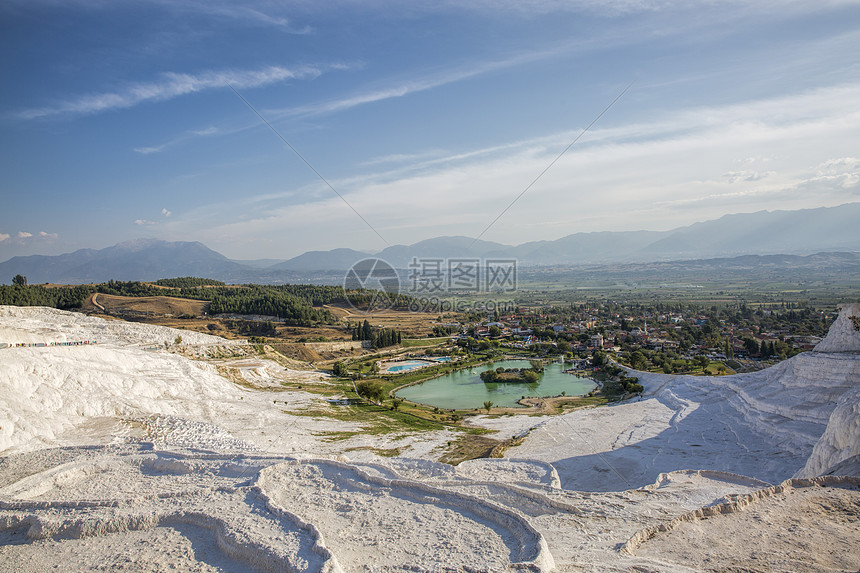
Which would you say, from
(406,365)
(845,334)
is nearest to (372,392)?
(406,365)

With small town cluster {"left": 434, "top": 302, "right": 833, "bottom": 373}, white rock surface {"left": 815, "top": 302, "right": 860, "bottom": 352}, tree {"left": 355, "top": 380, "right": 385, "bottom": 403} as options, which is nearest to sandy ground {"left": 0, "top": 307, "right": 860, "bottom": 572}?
white rock surface {"left": 815, "top": 302, "right": 860, "bottom": 352}

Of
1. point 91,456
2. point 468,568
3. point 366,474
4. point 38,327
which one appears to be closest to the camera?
point 468,568

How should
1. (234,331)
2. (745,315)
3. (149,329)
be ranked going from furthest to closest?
(745,315)
(234,331)
(149,329)

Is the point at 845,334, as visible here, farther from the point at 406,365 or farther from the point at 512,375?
the point at 406,365

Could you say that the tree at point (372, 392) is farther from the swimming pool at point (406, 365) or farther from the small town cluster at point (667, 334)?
the small town cluster at point (667, 334)

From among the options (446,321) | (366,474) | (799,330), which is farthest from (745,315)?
(366,474)

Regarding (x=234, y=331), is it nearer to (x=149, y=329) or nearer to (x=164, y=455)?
(x=149, y=329)
